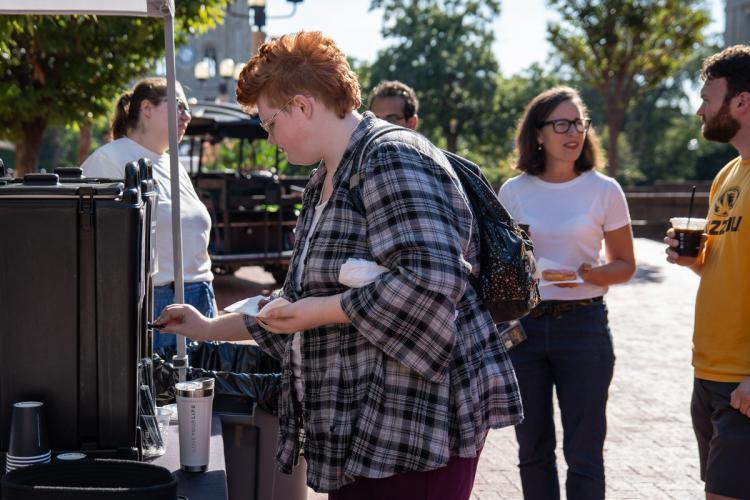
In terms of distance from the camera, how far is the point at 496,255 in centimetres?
241

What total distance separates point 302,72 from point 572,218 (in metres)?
2.00

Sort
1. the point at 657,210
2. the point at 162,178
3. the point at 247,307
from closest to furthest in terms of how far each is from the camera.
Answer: the point at 247,307 < the point at 162,178 < the point at 657,210

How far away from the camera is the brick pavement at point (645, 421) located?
5309 mm

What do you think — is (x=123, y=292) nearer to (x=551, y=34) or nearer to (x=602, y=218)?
(x=602, y=218)

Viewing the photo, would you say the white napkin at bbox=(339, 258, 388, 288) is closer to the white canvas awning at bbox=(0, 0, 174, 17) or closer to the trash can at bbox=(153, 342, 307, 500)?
the trash can at bbox=(153, 342, 307, 500)

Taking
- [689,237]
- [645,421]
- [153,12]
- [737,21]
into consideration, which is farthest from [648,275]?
[737,21]

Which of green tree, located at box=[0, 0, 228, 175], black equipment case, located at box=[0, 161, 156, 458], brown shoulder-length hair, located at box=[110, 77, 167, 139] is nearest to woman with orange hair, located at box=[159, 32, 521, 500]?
black equipment case, located at box=[0, 161, 156, 458]

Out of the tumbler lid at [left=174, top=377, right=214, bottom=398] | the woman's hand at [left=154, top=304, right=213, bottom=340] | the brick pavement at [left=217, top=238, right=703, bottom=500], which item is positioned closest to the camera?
the tumbler lid at [left=174, top=377, right=214, bottom=398]

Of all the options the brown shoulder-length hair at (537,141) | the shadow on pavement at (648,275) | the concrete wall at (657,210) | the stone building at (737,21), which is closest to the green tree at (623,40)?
the concrete wall at (657,210)

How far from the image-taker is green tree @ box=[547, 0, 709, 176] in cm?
2450

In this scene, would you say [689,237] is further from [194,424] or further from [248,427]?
[194,424]

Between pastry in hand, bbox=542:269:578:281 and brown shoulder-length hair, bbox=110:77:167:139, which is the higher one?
brown shoulder-length hair, bbox=110:77:167:139

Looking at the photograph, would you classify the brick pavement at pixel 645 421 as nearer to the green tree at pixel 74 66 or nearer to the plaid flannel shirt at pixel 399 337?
the plaid flannel shirt at pixel 399 337

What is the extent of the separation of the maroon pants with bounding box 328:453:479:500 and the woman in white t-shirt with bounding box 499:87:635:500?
167 centimetres
